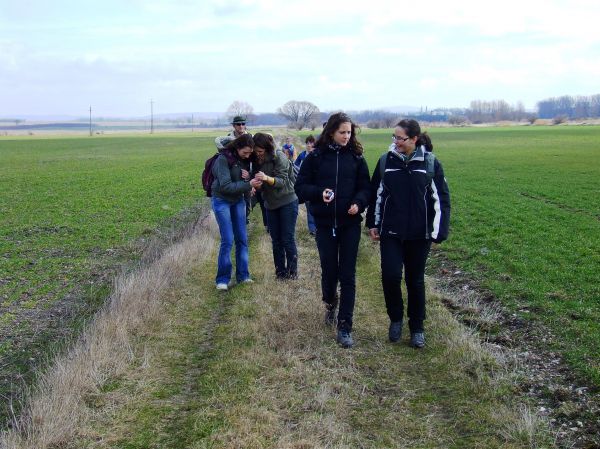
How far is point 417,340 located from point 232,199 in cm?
317

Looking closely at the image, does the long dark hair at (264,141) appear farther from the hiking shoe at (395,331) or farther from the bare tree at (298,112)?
A: the bare tree at (298,112)

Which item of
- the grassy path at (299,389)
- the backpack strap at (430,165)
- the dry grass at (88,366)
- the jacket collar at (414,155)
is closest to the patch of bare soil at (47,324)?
the dry grass at (88,366)

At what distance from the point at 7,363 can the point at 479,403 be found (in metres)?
4.61

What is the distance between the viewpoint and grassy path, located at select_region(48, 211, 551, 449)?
4051 mm

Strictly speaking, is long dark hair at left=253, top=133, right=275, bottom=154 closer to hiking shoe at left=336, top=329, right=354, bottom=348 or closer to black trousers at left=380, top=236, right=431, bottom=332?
black trousers at left=380, top=236, right=431, bottom=332

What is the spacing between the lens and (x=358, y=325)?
6.41 m

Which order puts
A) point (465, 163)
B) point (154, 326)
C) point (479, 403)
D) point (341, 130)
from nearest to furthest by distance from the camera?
point (479, 403), point (341, 130), point (154, 326), point (465, 163)

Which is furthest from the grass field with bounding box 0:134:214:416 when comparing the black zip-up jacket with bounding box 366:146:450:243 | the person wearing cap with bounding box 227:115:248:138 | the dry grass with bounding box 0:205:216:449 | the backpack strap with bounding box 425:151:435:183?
the backpack strap with bounding box 425:151:435:183

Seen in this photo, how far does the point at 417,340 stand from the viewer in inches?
225

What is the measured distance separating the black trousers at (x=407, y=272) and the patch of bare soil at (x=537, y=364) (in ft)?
2.98

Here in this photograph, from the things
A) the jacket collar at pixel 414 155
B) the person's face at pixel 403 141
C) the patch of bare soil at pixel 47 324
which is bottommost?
the patch of bare soil at pixel 47 324

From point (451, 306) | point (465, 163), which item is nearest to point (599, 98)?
point (465, 163)

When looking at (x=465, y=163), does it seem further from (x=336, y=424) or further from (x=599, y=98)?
(x=599, y=98)

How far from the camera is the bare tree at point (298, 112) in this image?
12825cm
